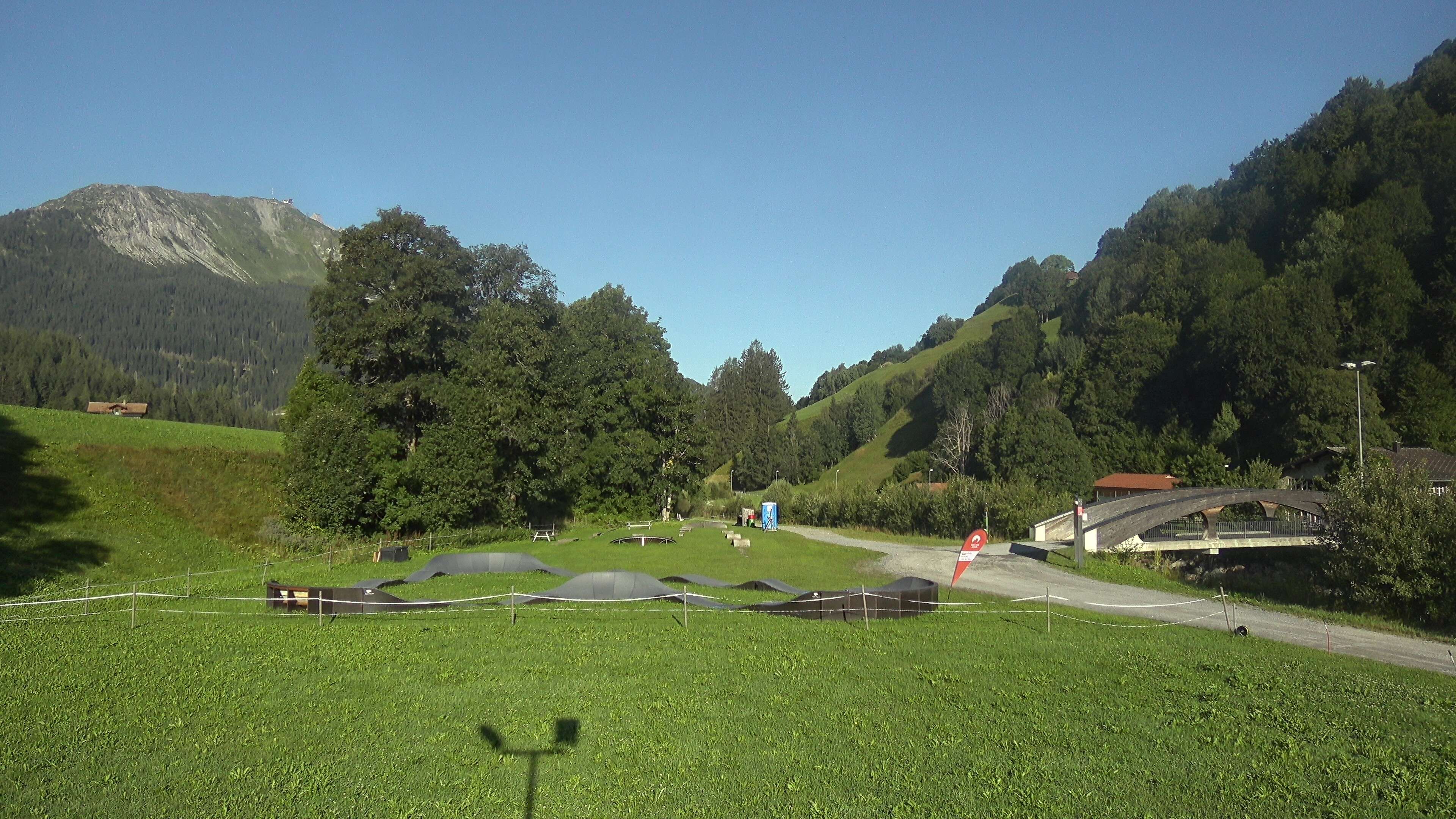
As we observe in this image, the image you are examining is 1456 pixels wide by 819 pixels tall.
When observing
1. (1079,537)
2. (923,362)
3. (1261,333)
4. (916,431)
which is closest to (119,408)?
(1079,537)

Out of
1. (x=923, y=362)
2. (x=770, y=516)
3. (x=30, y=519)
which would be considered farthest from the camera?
(x=923, y=362)

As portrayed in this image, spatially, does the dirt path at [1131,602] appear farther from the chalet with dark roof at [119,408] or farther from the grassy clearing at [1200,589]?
the chalet with dark roof at [119,408]

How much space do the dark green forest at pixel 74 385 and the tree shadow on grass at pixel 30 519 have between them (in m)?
49.5

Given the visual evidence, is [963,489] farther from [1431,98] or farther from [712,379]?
[712,379]

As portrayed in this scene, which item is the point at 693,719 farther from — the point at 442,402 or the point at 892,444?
the point at 892,444

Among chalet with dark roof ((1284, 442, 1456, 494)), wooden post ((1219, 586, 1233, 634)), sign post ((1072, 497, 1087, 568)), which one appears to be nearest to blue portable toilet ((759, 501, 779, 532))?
sign post ((1072, 497, 1087, 568))

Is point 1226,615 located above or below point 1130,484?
below

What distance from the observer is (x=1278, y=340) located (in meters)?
70.1

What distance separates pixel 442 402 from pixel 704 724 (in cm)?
3981

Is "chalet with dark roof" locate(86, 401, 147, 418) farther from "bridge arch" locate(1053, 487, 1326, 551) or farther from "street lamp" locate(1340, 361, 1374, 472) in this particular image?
"street lamp" locate(1340, 361, 1374, 472)

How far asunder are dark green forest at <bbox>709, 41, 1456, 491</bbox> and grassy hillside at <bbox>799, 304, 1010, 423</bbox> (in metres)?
25.0

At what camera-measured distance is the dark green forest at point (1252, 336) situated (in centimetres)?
6744

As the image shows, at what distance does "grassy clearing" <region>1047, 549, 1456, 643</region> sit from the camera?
2220 centimetres

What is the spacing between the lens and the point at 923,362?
15388 cm
